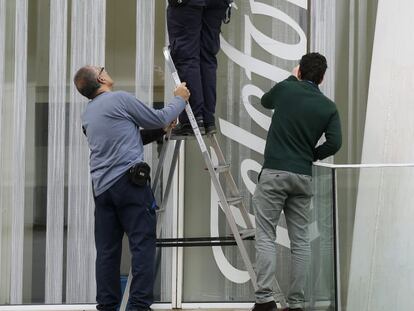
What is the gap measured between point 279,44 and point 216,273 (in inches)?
67.0

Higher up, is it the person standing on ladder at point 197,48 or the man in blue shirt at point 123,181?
the person standing on ladder at point 197,48

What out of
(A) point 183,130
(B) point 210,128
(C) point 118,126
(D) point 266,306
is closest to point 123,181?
(C) point 118,126

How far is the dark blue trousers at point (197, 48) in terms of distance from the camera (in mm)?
4883

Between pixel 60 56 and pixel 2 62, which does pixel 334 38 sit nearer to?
pixel 60 56

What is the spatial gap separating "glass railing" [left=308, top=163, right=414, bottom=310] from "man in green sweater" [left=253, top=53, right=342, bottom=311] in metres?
0.13

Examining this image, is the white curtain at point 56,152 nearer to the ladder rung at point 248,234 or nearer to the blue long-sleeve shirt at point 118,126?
the blue long-sleeve shirt at point 118,126

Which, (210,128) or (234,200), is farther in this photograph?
(234,200)

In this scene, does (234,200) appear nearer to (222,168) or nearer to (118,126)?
(222,168)

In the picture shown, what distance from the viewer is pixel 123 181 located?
4.64m

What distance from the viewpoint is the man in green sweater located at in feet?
16.0

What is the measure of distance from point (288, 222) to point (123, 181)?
1.10 metres

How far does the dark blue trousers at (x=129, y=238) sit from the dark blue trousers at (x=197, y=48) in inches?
27.1

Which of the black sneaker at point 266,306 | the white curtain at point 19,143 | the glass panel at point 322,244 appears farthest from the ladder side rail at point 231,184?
the white curtain at point 19,143

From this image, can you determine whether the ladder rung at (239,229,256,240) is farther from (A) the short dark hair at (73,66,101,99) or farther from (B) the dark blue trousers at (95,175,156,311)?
(A) the short dark hair at (73,66,101,99)
